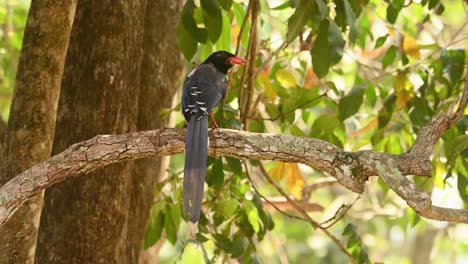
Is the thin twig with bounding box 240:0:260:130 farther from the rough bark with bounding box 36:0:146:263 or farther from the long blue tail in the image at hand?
the long blue tail

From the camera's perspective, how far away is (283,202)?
21.1ft

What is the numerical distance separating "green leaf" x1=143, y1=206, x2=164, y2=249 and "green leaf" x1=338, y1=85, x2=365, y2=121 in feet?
4.08

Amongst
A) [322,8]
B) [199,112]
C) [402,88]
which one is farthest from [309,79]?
[199,112]

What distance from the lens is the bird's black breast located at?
4.26 m

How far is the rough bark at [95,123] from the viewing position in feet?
15.1

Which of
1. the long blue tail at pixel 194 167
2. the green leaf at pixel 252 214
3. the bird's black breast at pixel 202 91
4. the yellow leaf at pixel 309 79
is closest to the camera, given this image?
the long blue tail at pixel 194 167

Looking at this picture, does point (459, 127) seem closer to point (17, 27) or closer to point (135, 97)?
point (135, 97)

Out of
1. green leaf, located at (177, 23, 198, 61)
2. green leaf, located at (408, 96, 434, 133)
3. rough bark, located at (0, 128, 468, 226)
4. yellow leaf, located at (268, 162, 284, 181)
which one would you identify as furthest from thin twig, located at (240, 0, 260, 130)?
rough bark, located at (0, 128, 468, 226)

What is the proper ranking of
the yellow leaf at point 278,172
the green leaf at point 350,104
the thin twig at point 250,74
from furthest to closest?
the yellow leaf at point 278,172
the thin twig at point 250,74
the green leaf at point 350,104

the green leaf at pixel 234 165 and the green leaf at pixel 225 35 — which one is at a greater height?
the green leaf at pixel 225 35

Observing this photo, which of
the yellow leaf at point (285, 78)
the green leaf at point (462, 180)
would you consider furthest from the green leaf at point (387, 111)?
the yellow leaf at point (285, 78)

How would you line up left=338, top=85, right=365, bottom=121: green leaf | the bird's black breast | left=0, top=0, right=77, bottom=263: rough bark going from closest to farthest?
left=0, top=0, right=77, bottom=263: rough bark
the bird's black breast
left=338, top=85, right=365, bottom=121: green leaf

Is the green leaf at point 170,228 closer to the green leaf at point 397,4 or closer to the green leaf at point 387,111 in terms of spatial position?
the green leaf at point 387,111

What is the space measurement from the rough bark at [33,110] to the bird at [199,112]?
0.70 m
